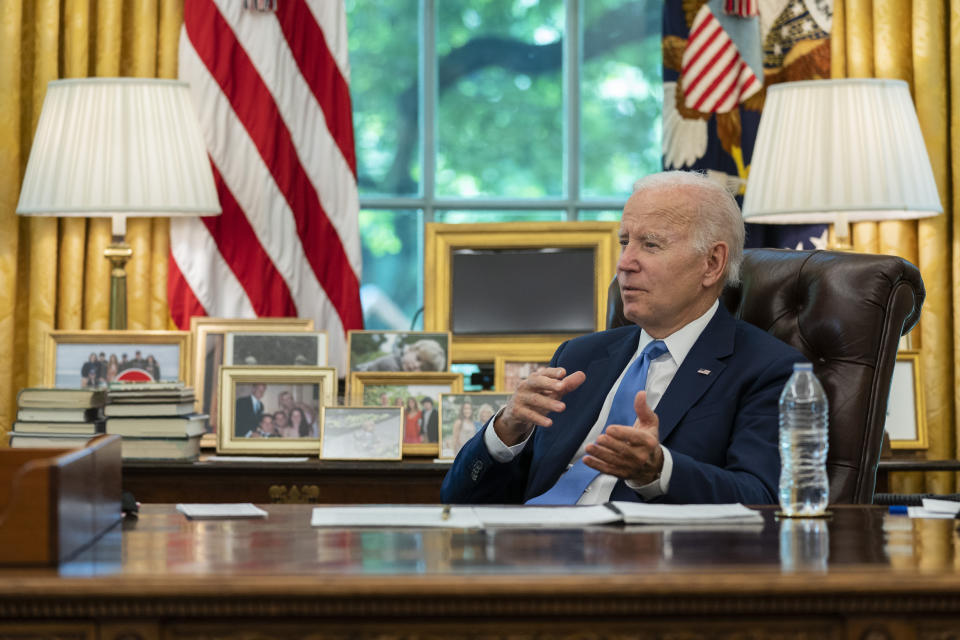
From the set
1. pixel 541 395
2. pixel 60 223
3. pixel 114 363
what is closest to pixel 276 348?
pixel 114 363

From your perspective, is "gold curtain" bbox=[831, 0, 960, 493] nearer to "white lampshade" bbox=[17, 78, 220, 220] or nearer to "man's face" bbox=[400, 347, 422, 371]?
"man's face" bbox=[400, 347, 422, 371]

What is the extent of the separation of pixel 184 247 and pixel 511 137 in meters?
1.21

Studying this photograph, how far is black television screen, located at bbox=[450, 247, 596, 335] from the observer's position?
3.36m

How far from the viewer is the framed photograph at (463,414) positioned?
2.98m

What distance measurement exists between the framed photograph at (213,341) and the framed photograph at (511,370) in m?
0.54

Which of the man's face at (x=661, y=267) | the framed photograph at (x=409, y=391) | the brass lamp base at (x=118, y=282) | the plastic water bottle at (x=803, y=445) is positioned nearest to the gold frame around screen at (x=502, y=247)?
the framed photograph at (x=409, y=391)

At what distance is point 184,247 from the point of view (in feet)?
11.7

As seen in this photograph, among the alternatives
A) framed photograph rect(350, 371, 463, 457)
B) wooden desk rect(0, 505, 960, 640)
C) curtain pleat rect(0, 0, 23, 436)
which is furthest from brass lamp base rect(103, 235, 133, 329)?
wooden desk rect(0, 505, 960, 640)

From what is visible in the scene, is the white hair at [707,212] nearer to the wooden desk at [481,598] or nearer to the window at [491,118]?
the wooden desk at [481,598]

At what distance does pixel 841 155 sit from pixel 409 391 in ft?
4.33

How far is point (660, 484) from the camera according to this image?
1.86 metres

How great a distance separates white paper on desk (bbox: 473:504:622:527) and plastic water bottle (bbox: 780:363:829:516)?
0.91 feet

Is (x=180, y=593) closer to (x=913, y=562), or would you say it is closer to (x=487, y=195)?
(x=913, y=562)

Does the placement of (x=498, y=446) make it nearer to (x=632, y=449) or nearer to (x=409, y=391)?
(x=632, y=449)
